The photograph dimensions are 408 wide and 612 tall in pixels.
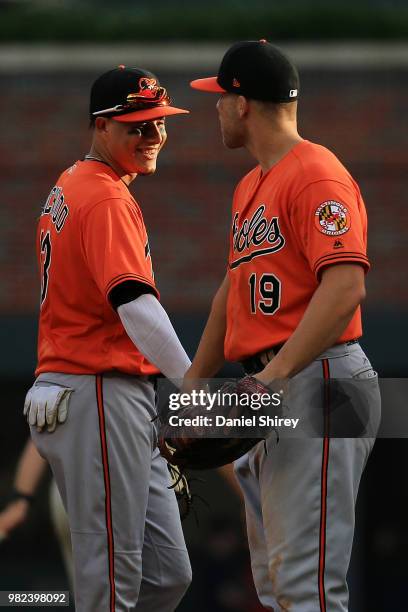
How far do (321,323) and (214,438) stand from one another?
542 mm

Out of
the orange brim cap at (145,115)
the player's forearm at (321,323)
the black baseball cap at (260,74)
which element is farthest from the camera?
the orange brim cap at (145,115)

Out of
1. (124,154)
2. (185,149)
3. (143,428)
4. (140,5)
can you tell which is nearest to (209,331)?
(143,428)

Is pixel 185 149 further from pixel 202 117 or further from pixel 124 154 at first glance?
pixel 124 154

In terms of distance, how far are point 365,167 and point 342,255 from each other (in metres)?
6.20

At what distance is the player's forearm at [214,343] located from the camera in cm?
438

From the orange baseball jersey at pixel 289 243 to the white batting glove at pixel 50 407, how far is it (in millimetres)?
644

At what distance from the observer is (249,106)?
417 centimetres

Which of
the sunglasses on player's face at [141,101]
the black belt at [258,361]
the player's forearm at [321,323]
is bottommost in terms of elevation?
the black belt at [258,361]

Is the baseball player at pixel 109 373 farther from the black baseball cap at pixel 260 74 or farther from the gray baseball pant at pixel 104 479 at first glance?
the black baseball cap at pixel 260 74

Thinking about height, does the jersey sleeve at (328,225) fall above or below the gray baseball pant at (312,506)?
above

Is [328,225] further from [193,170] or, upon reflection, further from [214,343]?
[193,170]

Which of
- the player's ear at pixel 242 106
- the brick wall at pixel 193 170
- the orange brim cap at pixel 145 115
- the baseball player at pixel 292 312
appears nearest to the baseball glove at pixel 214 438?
the baseball player at pixel 292 312

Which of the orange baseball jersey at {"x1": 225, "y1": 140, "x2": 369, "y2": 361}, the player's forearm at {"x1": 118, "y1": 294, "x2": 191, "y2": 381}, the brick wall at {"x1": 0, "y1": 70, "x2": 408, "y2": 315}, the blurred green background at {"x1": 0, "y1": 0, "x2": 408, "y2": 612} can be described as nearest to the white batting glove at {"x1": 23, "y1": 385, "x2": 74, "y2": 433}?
the player's forearm at {"x1": 118, "y1": 294, "x2": 191, "y2": 381}

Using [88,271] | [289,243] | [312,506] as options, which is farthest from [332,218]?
[88,271]
